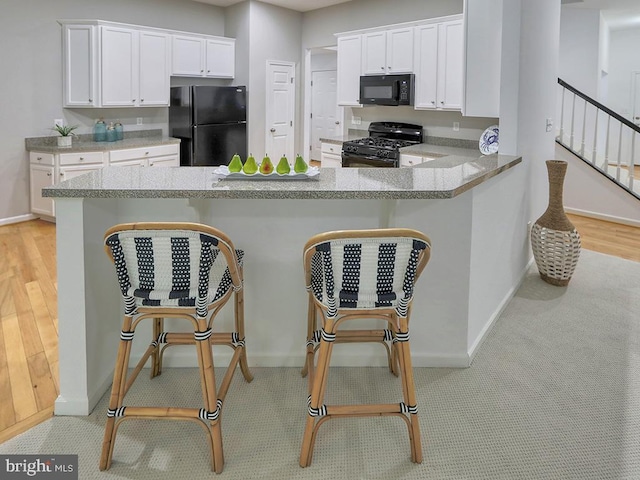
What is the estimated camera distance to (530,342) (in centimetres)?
305

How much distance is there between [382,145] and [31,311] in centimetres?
407

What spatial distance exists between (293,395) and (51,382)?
3.81ft

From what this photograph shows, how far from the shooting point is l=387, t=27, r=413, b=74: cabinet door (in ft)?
19.9

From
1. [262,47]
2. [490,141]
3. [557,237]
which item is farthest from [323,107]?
[557,237]

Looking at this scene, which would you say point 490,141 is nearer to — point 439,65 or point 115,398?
point 439,65

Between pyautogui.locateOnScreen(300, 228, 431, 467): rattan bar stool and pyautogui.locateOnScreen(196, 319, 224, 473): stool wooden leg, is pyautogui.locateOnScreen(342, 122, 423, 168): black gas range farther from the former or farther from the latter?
pyautogui.locateOnScreen(196, 319, 224, 473): stool wooden leg

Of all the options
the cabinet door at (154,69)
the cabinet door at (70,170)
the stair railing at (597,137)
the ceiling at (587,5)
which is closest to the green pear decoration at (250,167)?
the cabinet door at (70,170)

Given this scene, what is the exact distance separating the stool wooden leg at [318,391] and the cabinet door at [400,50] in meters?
4.83

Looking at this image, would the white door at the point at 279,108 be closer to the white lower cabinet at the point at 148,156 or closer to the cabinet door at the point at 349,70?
the cabinet door at the point at 349,70

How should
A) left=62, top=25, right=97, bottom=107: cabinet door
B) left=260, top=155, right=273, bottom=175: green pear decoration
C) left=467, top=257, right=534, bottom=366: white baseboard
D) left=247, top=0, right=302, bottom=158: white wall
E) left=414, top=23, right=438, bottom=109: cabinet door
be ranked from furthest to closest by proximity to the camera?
left=247, top=0, right=302, bottom=158: white wall
left=62, top=25, right=97, bottom=107: cabinet door
left=414, top=23, right=438, bottom=109: cabinet door
left=467, top=257, right=534, bottom=366: white baseboard
left=260, top=155, right=273, bottom=175: green pear decoration

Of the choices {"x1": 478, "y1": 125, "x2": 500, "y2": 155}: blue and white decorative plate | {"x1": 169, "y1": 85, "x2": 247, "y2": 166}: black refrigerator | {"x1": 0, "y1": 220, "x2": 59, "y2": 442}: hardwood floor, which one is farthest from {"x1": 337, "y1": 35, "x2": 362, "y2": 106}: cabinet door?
{"x1": 0, "y1": 220, "x2": 59, "y2": 442}: hardwood floor

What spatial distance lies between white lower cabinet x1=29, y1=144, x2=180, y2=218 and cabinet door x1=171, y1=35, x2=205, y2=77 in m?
1.27

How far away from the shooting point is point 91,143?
6215 millimetres

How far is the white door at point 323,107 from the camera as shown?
10.5 meters
